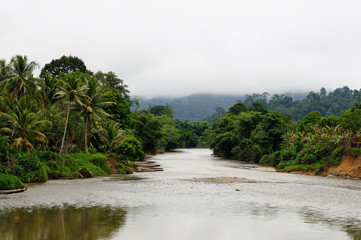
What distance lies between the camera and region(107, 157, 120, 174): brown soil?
49534 millimetres

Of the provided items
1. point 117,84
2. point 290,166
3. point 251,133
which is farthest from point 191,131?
point 290,166

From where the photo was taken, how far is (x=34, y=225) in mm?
16594

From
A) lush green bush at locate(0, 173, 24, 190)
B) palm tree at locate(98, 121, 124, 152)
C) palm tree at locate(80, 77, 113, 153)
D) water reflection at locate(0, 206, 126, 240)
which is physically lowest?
water reflection at locate(0, 206, 126, 240)

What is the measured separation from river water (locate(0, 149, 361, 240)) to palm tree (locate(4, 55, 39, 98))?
2141cm

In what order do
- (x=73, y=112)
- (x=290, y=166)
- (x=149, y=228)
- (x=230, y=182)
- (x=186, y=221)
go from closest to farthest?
(x=149, y=228), (x=186, y=221), (x=230, y=182), (x=73, y=112), (x=290, y=166)

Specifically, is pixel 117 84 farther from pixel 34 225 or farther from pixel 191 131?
pixel 34 225

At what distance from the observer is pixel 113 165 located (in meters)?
50.4

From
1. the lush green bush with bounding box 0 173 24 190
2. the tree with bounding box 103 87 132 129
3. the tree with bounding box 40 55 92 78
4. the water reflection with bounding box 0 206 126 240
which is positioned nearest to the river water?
the water reflection with bounding box 0 206 126 240

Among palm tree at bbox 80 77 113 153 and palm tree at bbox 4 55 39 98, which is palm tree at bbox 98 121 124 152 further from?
palm tree at bbox 4 55 39 98

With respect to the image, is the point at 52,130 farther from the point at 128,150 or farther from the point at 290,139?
the point at 290,139

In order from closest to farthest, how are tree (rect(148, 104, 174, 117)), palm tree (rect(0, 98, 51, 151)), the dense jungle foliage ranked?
the dense jungle foliage
palm tree (rect(0, 98, 51, 151))
tree (rect(148, 104, 174, 117))

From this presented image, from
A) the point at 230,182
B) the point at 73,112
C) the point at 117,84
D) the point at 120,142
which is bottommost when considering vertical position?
the point at 230,182

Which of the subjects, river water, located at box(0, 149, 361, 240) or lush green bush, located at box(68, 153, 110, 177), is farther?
lush green bush, located at box(68, 153, 110, 177)

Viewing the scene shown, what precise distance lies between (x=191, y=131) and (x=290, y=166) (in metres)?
106
